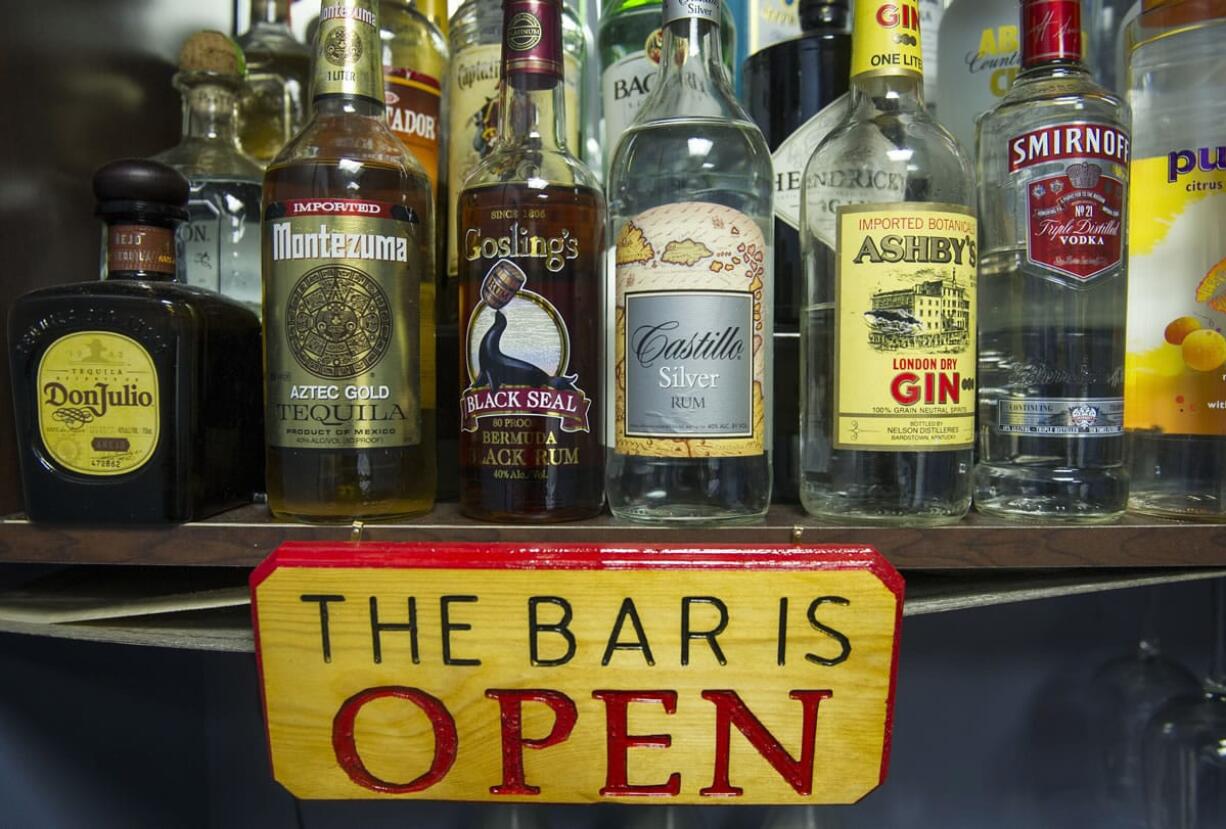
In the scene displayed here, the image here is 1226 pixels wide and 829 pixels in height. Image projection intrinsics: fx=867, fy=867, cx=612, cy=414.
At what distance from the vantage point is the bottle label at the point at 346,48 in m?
0.57

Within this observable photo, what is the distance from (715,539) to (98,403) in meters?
0.40

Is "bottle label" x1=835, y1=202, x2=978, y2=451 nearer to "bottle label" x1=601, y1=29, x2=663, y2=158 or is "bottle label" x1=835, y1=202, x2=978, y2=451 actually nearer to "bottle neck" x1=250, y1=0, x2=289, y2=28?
"bottle label" x1=601, y1=29, x2=663, y2=158

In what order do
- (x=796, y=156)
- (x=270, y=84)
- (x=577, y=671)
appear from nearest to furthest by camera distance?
(x=577, y=671)
(x=796, y=156)
(x=270, y=84)

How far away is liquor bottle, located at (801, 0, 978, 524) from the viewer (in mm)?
558

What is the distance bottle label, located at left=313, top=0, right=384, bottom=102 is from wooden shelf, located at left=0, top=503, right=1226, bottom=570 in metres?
0.29

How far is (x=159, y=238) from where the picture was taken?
0.58 meters

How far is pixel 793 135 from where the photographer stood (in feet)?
2.17

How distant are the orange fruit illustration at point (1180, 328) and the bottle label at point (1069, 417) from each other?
6 centimetres

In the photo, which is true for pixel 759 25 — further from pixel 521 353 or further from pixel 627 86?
pixel 521 353

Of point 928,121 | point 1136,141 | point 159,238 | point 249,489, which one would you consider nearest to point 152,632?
point 249,489

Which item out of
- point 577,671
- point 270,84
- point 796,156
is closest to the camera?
point 577,671

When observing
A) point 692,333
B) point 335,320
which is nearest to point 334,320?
point 335,320

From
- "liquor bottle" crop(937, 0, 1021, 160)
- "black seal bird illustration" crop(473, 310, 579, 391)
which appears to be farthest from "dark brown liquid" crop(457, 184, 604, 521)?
"liquor bottle" crop(937, 0, 1021, 160)

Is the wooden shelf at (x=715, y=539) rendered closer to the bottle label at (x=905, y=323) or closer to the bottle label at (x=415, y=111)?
the bottle label at (x=905, y=323)
